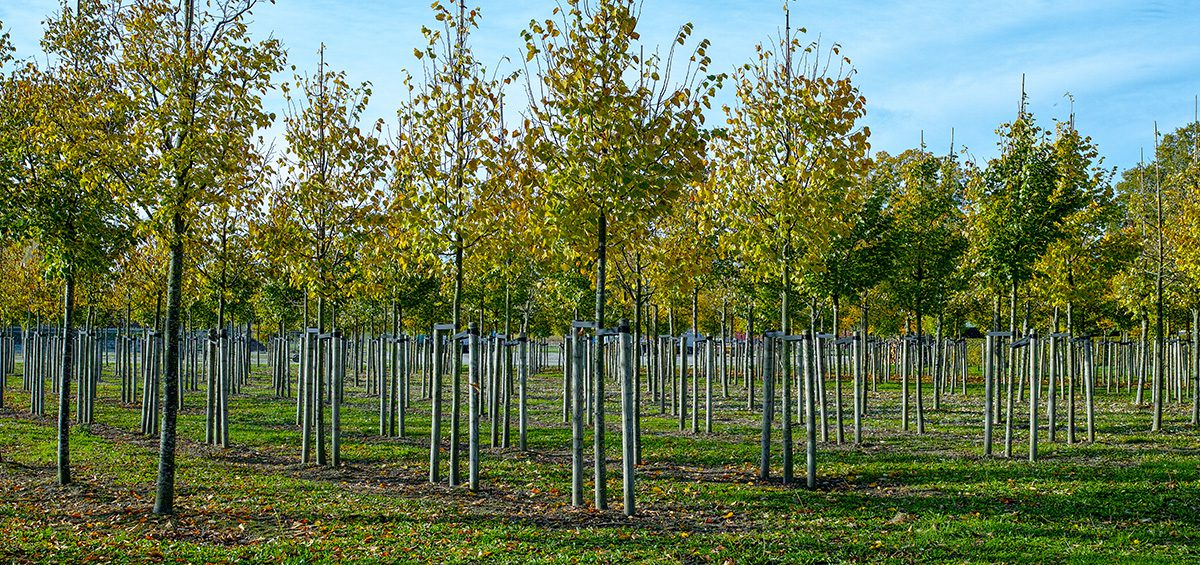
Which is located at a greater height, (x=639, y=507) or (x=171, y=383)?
(x=171, y=383)

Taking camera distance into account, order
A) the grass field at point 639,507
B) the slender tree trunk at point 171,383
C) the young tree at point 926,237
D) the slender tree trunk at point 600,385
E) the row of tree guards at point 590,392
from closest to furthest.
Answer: the grass field at point 639,507 → the slender tree trunk at point 171,383 → the slender tree trunk at point 600,385 → the row of tree guards at point 590,392 → the young tree at point 926,237

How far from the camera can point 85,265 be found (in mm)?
12055

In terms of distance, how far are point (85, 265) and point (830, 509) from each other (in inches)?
405

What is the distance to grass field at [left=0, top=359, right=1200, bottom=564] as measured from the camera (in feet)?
26.4

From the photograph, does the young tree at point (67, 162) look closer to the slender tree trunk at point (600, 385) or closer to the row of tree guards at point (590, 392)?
the row of tree guards at point (590, 392)

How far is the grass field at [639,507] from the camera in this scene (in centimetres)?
805

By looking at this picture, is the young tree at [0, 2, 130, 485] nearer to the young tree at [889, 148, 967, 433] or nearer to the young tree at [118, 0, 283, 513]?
the young tree at [118, 0, 283, 513]

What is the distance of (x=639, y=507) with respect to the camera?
398 inches

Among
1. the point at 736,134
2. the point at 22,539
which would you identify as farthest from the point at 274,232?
the point at 736,134

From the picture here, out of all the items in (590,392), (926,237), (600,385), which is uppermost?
(926,237)

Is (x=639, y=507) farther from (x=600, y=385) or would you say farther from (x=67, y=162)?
(x=67, y=162)

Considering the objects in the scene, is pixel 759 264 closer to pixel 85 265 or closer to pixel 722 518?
pixel 722 518

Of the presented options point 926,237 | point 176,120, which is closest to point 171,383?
point 176,120

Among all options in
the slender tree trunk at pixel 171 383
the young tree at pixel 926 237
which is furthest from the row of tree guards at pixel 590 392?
the slender tree trunk at pixel 171 383
